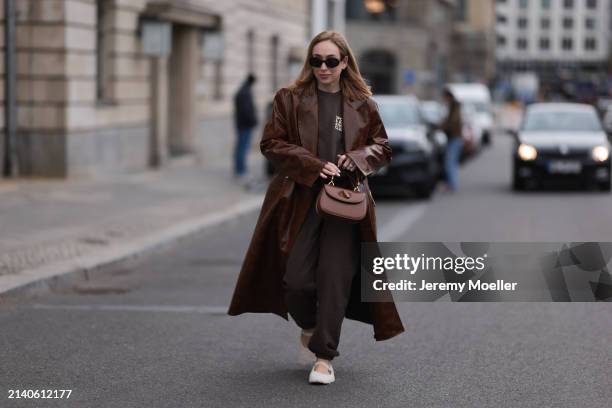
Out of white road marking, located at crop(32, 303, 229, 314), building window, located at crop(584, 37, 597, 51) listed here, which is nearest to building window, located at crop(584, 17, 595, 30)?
building window, located at crop(584, 37, 597, 51)

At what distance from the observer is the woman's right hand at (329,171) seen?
6230mm

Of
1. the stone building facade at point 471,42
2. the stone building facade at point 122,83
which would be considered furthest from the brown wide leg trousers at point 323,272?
the stone building facade at point 471,42

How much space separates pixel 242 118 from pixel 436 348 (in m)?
15.4

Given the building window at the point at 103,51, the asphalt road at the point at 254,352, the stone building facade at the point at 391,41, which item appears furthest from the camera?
the stone building facade at the point at 391,41

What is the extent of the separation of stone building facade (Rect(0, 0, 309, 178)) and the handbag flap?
14123 mm

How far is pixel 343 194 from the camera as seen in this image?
6191mm

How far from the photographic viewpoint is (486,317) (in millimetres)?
8781

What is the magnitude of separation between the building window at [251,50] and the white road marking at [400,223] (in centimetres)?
1502

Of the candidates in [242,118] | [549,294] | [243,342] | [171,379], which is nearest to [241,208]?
[242,118]

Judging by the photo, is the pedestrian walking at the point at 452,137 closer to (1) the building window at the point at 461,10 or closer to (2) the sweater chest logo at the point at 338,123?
(2) the sweater chest logo at the point at 338,123

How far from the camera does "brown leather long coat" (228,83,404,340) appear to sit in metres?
6.35

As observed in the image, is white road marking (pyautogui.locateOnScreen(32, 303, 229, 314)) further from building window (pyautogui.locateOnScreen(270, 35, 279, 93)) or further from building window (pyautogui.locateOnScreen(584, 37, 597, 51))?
building window (pyautogui.locateOnScreen(584, 37, 597, 51))

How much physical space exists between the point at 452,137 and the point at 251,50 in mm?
12209

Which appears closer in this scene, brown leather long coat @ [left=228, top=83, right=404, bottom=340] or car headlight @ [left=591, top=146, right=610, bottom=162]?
brown leather long coat @ [left=228, top=83, right=404, bottom=340]
